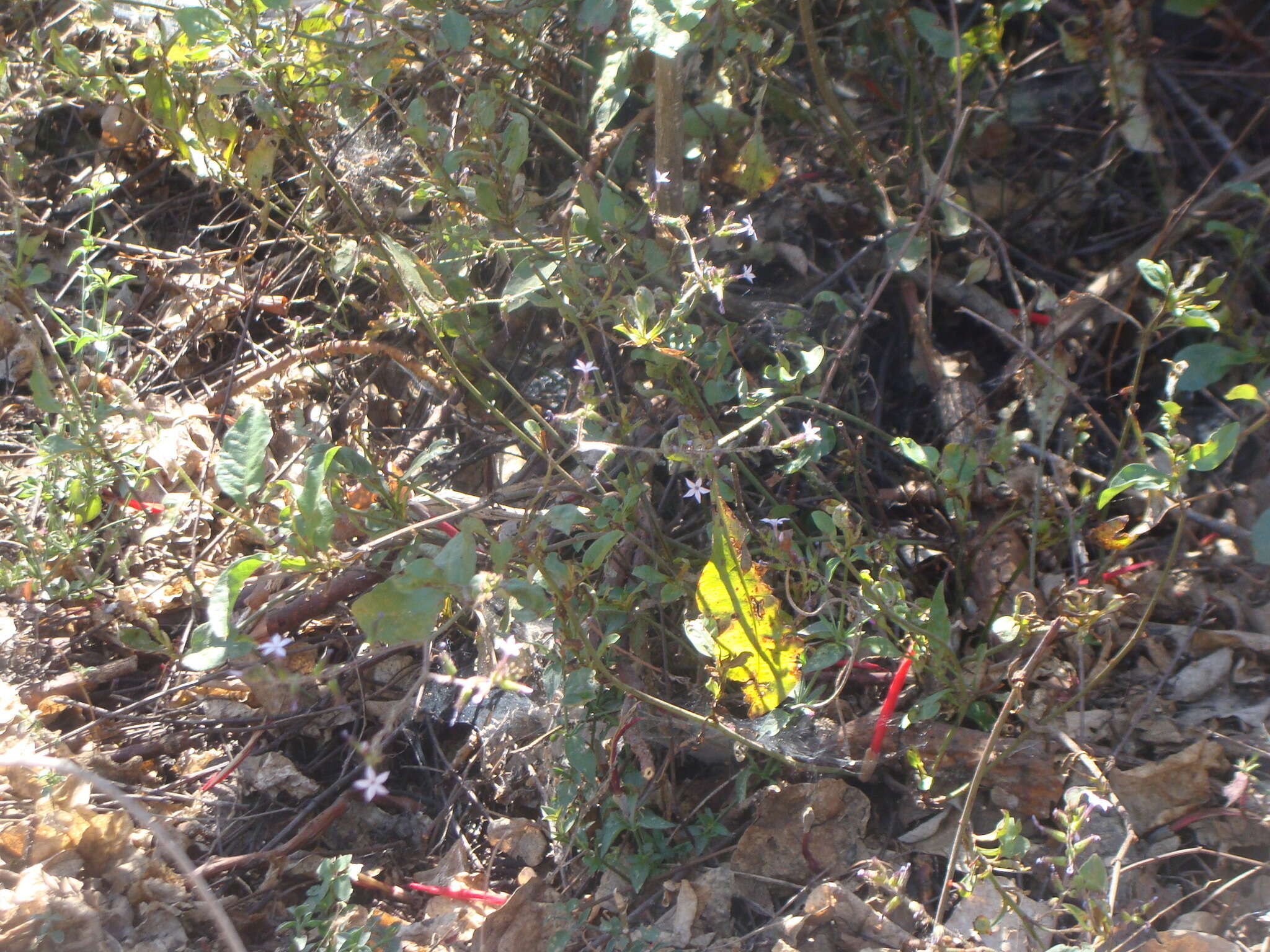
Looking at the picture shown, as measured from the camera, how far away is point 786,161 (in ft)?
7.78

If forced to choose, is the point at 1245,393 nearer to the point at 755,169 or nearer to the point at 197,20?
the point at 755,169

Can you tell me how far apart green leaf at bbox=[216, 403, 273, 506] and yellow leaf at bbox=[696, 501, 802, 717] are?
70 centimetres

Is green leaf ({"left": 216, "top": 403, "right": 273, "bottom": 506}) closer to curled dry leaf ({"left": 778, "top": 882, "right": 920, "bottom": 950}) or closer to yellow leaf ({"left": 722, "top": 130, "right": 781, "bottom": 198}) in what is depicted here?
curled dry leaf ({"left": 778, "top": 882, "right": 920, "bottom": 950})

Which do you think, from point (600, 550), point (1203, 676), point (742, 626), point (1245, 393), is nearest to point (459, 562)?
point (600, 550)

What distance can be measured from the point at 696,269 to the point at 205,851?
1.40m

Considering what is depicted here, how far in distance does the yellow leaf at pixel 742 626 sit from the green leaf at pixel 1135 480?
52cm

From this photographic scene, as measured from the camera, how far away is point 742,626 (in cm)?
154

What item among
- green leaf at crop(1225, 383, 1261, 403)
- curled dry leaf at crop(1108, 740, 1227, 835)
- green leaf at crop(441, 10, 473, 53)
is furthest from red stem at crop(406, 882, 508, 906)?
green leaf at crop(441, 10, 473, 53)

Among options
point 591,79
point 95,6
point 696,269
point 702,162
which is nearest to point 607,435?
point 696,269

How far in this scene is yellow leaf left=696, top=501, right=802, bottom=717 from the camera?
5.08 feet

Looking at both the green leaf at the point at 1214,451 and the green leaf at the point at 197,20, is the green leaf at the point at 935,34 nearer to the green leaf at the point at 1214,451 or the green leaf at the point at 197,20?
the green leaf at the point at 1214,451

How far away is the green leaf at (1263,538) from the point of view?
5.00ft

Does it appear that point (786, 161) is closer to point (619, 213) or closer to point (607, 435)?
point (619, 213)

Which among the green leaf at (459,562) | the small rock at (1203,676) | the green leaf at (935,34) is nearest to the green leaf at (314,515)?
the green leaf at (459,562)
